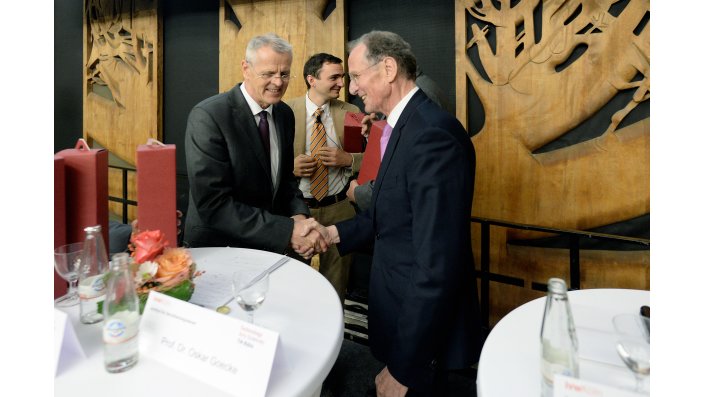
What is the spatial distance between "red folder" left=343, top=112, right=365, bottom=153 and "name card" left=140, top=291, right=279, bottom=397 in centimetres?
191

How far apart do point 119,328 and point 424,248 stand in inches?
31.3

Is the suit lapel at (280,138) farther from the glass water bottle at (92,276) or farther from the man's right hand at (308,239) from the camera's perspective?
the glass water bottle at (92,276)

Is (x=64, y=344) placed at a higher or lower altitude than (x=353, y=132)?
lower

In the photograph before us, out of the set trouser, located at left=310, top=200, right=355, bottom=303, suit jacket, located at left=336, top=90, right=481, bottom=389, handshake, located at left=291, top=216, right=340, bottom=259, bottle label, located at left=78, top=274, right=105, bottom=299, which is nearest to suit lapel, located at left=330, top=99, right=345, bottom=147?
trouser, located at left=310, top=200, right=355, bottom=303

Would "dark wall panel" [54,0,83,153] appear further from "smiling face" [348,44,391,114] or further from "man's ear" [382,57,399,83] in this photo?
"man's ear" [382,57,399,83]

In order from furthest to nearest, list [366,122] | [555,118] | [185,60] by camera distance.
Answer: [185,60]
[366,122]
[555,118]

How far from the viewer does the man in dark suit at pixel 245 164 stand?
1.86 metres

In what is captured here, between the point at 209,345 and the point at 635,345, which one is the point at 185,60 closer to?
the point at 209,345

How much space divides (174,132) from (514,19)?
3.53 metres

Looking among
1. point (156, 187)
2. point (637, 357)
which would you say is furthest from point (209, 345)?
point (637, 357)

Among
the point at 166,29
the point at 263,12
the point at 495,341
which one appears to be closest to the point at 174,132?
the point at 166,29

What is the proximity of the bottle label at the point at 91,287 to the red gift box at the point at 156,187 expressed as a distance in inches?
12.0

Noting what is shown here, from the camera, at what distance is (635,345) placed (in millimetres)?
796

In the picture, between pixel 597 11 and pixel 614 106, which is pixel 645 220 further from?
pixel 597 11
